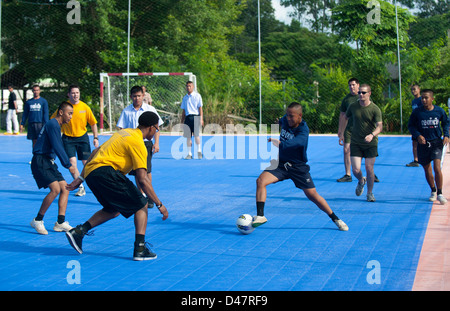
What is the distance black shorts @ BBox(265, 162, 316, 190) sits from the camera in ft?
23.7

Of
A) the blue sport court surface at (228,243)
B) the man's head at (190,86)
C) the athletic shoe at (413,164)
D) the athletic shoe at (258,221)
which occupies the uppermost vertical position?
the man's head at (190,86)

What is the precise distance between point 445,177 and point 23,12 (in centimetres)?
2518

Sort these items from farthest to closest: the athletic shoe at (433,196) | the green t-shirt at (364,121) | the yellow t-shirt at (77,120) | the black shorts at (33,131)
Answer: the black shorts at (33,131)
the yellow t-shirt at (77,120)
the green t-shirt at (364,121)
the athletic shoe at (433,196)

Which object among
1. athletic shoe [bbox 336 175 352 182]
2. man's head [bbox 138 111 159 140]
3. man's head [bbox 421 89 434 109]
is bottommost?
athletic shoe [bbox 336 175 352 182]

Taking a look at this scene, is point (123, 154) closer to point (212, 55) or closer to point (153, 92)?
point (153, 92)

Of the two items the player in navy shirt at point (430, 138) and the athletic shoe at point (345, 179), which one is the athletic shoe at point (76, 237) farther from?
the athletic shoe at point (345, 179)

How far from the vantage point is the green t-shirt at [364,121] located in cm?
927

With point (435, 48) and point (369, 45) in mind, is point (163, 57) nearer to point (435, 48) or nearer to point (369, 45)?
point (369, 45)

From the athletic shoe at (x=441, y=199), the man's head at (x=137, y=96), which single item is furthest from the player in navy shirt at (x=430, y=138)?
the man's head at (x=137, y=96)

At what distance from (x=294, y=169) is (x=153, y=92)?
19107mm

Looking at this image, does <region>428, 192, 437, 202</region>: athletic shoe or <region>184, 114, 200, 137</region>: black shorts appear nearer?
<region>428, 192, 437, 202</region>: athletic shoe

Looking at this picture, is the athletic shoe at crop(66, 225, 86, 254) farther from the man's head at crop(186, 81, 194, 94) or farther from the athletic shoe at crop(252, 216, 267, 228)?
the man's head at crop(186, 81, 194, 94)

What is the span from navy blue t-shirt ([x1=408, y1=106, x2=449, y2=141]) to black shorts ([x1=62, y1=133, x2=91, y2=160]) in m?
5.43

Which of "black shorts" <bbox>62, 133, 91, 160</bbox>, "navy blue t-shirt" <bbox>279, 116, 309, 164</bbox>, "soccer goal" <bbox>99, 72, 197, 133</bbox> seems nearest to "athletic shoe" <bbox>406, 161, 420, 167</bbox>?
"navy blue t-shirt" <bbox>279, 116, 309, 164</bbox>
